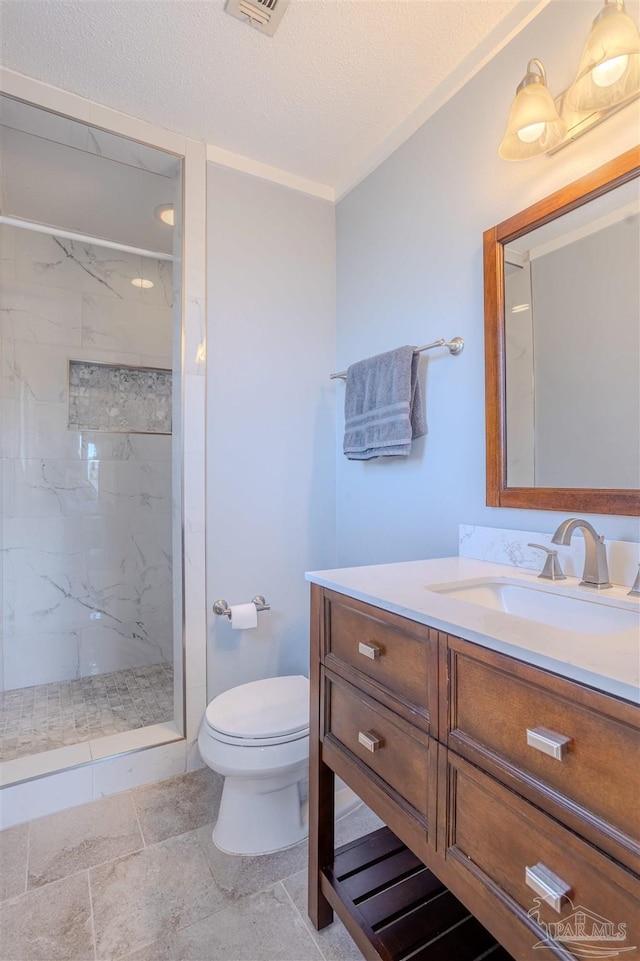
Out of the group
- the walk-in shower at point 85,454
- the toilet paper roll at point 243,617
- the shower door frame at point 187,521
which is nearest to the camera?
the shower door frame at point 187,521

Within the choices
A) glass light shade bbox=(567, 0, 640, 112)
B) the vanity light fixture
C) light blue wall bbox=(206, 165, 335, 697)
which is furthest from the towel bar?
light blue wall bbox=(206, 165, 335, 697)

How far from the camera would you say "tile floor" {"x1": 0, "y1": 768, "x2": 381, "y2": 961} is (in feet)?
3.64

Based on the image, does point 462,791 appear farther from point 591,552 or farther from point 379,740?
point 591,552

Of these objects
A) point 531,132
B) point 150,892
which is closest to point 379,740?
point 150,892

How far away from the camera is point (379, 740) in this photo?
950 millimetres

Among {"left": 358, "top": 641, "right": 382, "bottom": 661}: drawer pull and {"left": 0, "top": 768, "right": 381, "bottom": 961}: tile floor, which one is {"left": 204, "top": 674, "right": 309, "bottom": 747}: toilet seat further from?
{"left": 358, "top": 641, "right": 382, "bottom": 661}: drawer pull

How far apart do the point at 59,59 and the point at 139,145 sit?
12.7 inches

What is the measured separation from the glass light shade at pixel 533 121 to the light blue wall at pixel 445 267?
6cm

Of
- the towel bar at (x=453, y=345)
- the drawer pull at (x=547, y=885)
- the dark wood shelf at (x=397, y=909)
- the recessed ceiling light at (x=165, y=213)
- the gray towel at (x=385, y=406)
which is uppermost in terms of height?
the recessed ceiling light at (x=165, y=213)

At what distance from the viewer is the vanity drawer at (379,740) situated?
86 cm

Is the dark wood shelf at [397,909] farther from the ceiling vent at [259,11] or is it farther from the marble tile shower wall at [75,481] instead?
the ceiling vent at [259,11]

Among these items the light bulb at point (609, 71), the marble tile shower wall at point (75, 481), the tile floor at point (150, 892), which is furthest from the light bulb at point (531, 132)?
the marble tile shower wall at point (75, 481)

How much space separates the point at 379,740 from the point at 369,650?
0.58 ft

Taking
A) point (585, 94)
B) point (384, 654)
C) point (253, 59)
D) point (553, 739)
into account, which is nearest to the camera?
point (553, 739)
